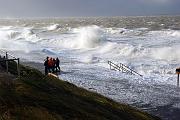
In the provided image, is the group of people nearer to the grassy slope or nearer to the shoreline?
the shoreline

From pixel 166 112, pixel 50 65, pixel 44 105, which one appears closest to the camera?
pixel 44 105

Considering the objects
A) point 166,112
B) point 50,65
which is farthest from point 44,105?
point 50,65

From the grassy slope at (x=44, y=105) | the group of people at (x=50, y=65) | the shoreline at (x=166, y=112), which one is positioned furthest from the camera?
the group of people at (x=50, y=65)

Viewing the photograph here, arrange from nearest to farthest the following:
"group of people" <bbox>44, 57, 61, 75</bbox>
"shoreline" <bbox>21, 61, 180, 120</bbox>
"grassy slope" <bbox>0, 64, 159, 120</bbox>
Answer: "grassy slope" <bbox>0, 64, 159, 120</bbox>
"shoreline" <bbox>21, 61, 180, 120</bbox>
"group of people" <bbox>44, 57, 61, 75</bbox>

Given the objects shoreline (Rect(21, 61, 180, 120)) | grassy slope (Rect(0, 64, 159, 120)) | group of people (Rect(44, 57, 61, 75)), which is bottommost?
shoreline (Rect(21, 61, 180, 120))

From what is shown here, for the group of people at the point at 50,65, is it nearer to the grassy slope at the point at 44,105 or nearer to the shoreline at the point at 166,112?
the shoreline at the point at 166,112

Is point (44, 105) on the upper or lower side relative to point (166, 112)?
upper

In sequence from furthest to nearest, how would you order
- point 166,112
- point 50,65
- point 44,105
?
point 50,65 → point 166,112 → point 44,105

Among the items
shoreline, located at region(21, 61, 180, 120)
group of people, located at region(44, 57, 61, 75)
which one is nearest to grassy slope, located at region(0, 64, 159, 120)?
shoreline, located at region(21, 61, 180, 120)

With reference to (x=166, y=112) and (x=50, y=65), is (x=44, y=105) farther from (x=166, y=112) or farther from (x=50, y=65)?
(x=50, y=65)

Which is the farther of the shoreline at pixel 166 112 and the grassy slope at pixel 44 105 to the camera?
the shoreline at pixel 166 112

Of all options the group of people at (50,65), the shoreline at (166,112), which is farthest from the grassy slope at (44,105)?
the group of people at (50,65)

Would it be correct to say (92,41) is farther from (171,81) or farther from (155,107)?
(155,107)

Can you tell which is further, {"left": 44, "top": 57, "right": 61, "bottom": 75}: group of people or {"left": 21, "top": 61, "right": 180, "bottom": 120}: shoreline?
{"left": 44, "top": 57, "right": 61, "bottom": 75}: group of people
